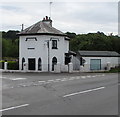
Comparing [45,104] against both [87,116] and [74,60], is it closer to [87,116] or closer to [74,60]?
[87,116]

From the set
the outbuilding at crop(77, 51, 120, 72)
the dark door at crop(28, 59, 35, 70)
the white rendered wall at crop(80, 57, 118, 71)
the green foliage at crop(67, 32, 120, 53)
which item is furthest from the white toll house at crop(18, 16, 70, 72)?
the green foliage at crop(67, 32, 120, 53)

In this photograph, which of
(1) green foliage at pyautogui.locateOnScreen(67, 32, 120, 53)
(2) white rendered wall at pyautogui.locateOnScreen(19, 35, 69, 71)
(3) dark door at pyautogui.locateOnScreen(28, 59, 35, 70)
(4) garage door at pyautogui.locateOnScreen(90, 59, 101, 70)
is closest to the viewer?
(2) white rendered wall at pyautogui.locateOnScreen(19, 35, 69, 71)

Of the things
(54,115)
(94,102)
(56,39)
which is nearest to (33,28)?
(56,39)

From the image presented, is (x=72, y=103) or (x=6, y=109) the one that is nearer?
(x=6, y=109)

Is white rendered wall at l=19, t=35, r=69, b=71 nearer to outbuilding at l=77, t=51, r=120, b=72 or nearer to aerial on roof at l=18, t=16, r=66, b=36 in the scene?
aerial on roof at l=18, t=16, r=66, b=36

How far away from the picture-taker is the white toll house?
4009 cm

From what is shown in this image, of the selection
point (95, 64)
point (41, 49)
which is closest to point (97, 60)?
point (95, 64)

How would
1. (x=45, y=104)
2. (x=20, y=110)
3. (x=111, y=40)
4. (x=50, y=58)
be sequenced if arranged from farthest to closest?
(x=111, y=40), (x=50, y=58), (x=45, y=104), (x=20, y=110)

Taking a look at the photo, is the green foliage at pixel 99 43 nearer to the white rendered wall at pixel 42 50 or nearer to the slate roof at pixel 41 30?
the white rendered wall at pixel 42 50

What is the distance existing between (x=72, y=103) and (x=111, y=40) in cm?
5863

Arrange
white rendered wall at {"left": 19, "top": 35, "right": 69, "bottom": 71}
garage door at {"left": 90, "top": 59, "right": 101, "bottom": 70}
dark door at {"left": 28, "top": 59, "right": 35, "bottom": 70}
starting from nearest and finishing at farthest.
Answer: white rendered wall at {"left": 19, "top": 35, "right": 69, "bottom": 71}
dark door at {"left": 28, "top": 59, "right": 35, "bottom": 70}
garage door at {"left": 90, "top": 59, "right": 101, "bottom": 70}

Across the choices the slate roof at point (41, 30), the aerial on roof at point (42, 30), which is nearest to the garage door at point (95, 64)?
the aerial on roof at point (42, 30)

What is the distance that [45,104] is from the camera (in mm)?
12023

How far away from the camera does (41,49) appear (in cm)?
4019
